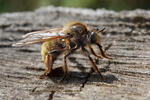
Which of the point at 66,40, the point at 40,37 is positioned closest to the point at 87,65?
the point at 66,40

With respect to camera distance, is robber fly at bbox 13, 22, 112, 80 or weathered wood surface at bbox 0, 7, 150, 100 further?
robber fly at bbox 13, 22, 112, 80

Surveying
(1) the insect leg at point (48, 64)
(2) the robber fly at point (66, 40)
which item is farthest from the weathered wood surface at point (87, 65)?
(2) the robber fly at point (66, 40)

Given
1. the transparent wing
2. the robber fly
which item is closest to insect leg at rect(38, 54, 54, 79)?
the robber fly

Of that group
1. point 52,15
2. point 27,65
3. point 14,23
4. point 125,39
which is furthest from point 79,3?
point 27,65

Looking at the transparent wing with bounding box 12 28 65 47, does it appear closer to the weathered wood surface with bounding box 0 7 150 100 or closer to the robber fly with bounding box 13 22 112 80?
the robber fly with bounding box 13 22 112 80

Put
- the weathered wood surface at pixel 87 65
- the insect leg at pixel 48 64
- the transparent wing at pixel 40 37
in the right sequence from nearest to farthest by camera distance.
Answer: the weathered wood surface at pixel 87 65
the insect leg at pixel 48 64
the transparent wing at pixel 40 37

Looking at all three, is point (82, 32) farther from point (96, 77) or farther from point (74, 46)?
point (96, 77)

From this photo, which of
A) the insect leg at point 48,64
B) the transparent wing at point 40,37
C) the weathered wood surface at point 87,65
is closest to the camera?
the weathered wood surface at point 87,65

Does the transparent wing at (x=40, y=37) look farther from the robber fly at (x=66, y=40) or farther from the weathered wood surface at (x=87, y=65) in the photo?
the weathered wood surface at (x=87, y=65)
